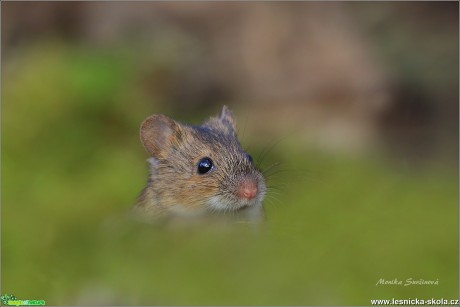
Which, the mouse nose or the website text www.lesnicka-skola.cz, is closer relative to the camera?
the mouse nose

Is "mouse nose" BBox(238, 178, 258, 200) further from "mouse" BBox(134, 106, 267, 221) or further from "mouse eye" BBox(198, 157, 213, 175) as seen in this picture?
"mouse eye" BBox(198, 157, 213, 175)

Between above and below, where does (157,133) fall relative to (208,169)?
below

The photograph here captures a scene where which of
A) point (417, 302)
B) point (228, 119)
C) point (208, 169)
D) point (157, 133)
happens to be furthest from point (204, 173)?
point (417, 302)

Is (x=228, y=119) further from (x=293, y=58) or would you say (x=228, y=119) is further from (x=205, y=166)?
(x=293, y=58)

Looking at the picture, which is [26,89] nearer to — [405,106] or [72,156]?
[72,156]

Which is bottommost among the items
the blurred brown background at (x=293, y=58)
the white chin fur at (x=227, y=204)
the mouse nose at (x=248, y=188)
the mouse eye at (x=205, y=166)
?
the white chin fur at (x=227, y=204)

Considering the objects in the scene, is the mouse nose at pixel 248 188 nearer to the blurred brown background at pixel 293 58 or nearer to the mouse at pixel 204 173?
the mouse at pixel 204 173

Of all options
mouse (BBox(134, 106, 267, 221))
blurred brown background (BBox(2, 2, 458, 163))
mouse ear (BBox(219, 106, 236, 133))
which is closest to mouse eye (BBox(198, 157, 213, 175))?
mouse (BBox(134, 106, 267, 221))

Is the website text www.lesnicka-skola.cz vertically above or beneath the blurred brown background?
beneath

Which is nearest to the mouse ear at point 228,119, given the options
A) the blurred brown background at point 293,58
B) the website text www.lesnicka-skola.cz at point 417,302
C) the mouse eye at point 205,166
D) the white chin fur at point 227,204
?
the mouse eye at point 205,166
